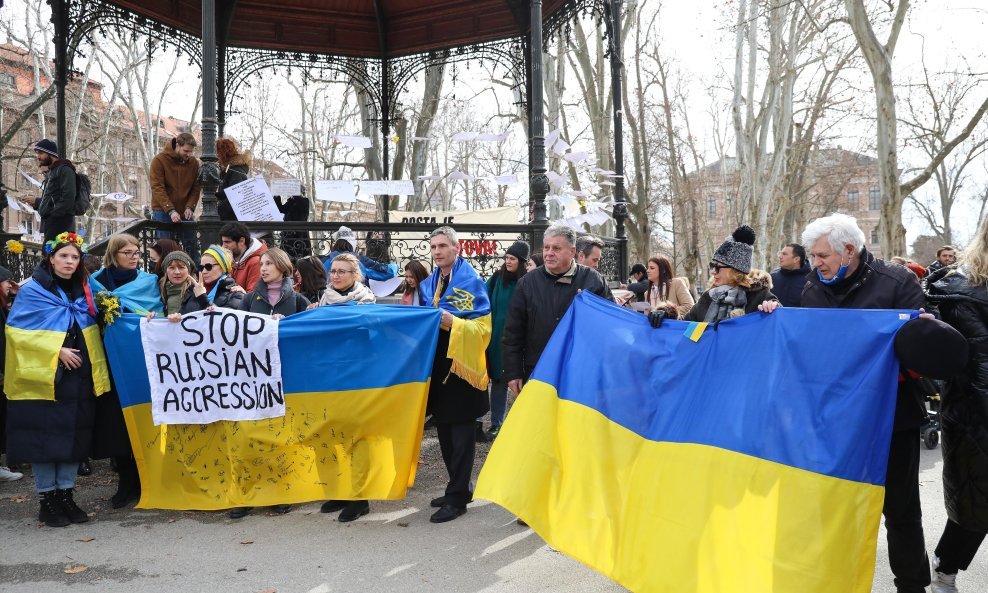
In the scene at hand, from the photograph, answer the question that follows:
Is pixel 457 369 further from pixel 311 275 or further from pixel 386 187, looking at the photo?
pixel 386 187

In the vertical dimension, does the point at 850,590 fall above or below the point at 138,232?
below

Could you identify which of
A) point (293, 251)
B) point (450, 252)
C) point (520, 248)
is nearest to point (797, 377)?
point (450, 252)

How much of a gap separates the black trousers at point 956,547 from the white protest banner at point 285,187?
29.1 ft

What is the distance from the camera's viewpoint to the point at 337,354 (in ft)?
18.4

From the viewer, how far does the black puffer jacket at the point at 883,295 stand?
3.62 metres

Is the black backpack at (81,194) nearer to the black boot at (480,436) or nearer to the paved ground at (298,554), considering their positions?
the paved ground at (298,554)

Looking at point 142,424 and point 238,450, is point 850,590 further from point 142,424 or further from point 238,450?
point 142,424

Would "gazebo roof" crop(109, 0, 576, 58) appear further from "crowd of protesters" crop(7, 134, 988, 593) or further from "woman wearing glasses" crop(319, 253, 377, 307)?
"woman wearing glasses" crop(319, 253, 377, 307)

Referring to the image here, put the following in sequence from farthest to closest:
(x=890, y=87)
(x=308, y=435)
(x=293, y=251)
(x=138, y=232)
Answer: (x=890, y=87), (x=293, y=251), (x=138, y=232), (x=308, y=435)

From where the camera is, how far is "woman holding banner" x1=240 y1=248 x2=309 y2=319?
5.86 meters

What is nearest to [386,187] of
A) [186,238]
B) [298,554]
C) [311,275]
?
[186,238]

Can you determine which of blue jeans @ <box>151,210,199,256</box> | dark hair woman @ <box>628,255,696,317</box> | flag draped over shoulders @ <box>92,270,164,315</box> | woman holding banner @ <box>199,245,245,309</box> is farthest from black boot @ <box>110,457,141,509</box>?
dark hair woman @ <box>628,255,696,317</box>

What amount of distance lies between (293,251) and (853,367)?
23.0 ft

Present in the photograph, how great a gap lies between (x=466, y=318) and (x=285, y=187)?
593 centimetres
